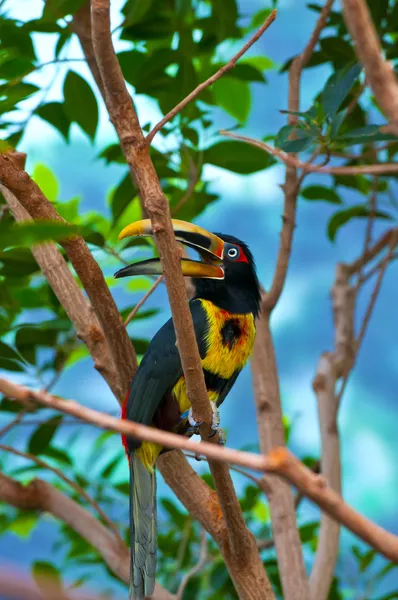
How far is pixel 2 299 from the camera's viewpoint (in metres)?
1.88

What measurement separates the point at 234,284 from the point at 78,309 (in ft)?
1.12

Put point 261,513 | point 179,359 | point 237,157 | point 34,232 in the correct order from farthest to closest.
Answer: point 261,513 → point 237,157 → point 179,359 → point 34,232

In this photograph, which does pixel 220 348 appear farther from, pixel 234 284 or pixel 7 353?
pixel 7 353

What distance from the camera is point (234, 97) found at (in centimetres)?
202

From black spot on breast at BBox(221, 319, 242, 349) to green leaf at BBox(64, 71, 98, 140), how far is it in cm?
51

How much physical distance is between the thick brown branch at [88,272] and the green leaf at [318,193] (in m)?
0.84

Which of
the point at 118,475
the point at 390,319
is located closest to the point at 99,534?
the point at 390,319

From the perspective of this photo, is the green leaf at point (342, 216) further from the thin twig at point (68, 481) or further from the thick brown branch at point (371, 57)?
the thick brown branch at point (371, 57)

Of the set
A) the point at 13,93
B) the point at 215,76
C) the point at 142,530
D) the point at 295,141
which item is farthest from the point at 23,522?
the point at 215,76

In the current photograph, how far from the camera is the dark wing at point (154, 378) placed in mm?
1380

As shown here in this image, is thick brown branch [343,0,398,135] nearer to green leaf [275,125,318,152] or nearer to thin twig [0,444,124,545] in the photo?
green leaf [275,125,318,152]

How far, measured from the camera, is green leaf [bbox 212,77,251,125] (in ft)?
6.59

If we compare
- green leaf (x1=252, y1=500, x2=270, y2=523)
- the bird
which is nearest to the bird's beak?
the bird

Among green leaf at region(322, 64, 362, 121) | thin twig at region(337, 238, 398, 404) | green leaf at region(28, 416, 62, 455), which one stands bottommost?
green leaf at region(28, 416, 62, 455)
